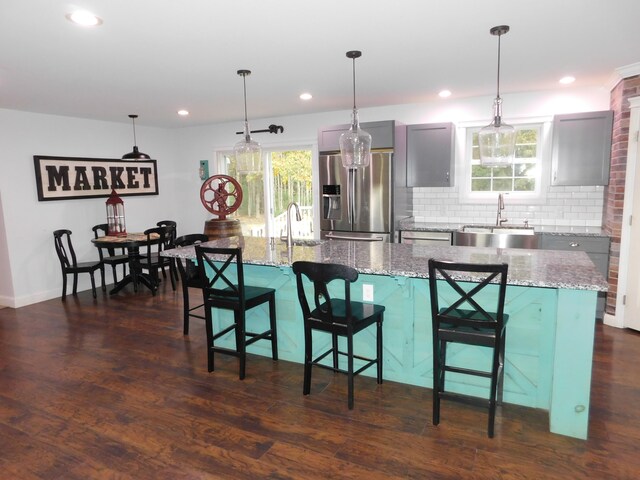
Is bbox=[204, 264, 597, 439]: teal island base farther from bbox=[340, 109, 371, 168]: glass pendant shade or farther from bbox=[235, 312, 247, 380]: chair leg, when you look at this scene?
bbox=[340, 109, 371, 168]: glass pendant shade

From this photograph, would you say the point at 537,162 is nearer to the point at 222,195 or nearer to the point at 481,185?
the point at 481,185

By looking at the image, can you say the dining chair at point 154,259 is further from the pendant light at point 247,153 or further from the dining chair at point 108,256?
the pendant light at point 247,153

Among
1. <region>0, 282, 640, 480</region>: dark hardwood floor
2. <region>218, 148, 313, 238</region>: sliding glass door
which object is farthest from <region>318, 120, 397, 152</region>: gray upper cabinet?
<region>0, 282, 640, 480</region>: dark hardwood floor

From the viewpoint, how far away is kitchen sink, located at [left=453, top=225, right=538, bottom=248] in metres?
4.32

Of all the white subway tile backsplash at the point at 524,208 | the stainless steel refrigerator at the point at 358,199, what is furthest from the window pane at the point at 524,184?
the stainless steel refrigerator at the point at 358,199

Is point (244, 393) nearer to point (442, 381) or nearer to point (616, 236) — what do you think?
point (442, 381)

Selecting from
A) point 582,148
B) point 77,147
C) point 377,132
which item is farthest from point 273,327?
point 77,147

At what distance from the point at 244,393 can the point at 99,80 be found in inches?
117

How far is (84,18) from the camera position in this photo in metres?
2.44

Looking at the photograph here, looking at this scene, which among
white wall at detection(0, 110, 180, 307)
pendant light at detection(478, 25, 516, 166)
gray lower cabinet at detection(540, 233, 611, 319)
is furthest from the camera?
white wall at detection(0, 110, 180, 307)

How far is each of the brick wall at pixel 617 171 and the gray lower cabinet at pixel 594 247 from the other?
0.17 feet

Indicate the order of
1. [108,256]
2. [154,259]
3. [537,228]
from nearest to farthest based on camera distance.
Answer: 1. [537,228]
2. [154,259]
3. [108,256]

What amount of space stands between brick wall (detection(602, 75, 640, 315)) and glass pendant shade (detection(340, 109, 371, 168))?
2591 mm

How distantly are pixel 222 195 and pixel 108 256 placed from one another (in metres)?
1.82
